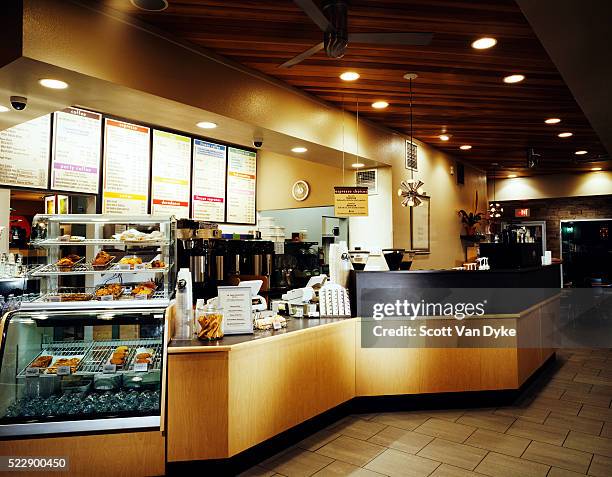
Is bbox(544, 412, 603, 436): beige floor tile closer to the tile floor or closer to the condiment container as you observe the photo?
the tile floor

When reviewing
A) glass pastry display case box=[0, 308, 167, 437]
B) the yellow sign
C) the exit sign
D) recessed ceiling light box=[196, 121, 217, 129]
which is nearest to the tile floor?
glass pastry display case box=[0, 308, 167, 437]

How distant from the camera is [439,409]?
4.33 meters

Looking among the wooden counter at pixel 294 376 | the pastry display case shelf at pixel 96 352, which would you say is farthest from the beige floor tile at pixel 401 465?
the pastry display case shelf at pixel 96 352

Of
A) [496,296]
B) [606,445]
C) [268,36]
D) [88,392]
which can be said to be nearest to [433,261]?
[496,296]

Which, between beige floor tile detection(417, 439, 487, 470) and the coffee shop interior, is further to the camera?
beige floor tile detection(417, 439, 487, 470)

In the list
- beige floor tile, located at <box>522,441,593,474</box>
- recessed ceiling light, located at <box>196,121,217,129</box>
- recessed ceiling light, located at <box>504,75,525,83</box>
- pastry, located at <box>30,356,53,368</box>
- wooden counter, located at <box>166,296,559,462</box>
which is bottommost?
beige floor tile, located at <box>522,441,593,474</box>

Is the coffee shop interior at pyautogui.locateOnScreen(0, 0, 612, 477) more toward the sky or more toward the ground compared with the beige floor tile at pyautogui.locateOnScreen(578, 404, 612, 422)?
more toward the sky

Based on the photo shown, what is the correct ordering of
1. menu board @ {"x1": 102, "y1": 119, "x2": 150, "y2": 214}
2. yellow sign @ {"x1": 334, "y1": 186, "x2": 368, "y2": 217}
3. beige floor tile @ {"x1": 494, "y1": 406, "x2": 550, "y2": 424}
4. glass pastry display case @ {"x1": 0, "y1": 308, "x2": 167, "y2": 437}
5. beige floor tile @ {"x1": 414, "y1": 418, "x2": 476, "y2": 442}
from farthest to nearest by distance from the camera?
yellow sign @ {"x1": 334, "y1": 186, "x2": 368, "y2": 217} → menu board @ {"x1": 102, "y1": 119, "x2": 150, "y2": 214} → beige floor tile @ {"x1": 494, "y1": 406, "x2": 550, "y2": 424} → beige floor tile @ {"x1": 414, "y1": 418, "x2": 476, "y2": 442} → glass pastry display case @ {"x1": 0, "y1": 308, "x2": 167, "y2": 437}

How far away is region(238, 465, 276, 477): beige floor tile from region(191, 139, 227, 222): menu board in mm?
4000

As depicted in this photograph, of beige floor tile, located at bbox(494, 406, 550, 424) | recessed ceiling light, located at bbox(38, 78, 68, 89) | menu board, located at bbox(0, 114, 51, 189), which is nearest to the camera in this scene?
recessed ceiling light, located at bbox(38, 78, 68, 89)

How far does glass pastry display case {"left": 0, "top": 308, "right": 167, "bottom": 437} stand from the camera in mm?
2793

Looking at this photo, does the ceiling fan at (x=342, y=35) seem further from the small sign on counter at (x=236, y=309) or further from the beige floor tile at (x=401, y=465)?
the beige floor tile at (x=401, y=465)

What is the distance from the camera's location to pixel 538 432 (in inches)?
148

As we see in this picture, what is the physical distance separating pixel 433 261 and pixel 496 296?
3.17 m
